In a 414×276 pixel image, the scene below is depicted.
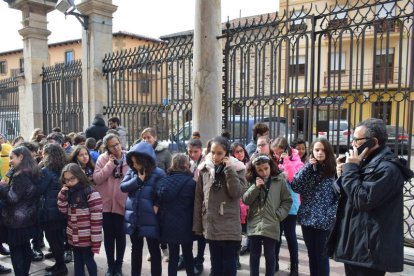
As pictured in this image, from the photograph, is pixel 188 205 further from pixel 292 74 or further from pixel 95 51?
pixel 95 51

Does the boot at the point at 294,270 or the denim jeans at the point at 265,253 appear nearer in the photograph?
the denim jeans at the point at 265,253

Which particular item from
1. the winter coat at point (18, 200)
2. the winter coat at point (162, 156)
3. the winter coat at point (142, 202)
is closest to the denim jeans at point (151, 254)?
the winter coat at point (142, 202)

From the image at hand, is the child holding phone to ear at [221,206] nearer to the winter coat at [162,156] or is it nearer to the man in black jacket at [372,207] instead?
the man in black jacket at [372,207]

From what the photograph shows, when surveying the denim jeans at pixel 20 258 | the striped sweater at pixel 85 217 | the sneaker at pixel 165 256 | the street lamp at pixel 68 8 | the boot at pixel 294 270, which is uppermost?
the street lamp at pixel 68 8

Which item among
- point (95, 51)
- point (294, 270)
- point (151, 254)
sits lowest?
point (294, 270)

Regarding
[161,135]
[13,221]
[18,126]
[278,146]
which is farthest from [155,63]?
[18,126]

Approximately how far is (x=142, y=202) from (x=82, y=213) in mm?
636

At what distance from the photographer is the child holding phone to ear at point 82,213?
368 cm

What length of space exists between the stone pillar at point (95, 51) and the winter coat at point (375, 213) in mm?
6834

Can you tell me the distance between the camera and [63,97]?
9.62 meters

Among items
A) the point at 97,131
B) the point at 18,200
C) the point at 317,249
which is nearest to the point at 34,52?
the point at 97,131

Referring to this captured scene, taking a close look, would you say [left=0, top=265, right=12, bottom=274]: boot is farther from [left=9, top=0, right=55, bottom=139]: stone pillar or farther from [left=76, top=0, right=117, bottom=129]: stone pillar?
[left=9, top=0, right=55, bottom=139]: stone pillar

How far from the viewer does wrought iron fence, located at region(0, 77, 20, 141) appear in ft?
39.0

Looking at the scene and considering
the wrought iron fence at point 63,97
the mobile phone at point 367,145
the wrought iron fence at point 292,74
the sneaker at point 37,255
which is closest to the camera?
Result: the mobile phone at point 367,145
